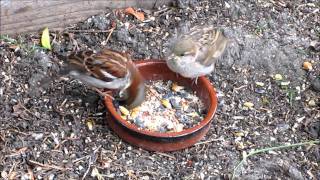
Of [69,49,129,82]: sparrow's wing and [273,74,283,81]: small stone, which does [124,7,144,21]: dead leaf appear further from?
[273,74,283,81]: small stone

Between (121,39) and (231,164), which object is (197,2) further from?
(231,164)

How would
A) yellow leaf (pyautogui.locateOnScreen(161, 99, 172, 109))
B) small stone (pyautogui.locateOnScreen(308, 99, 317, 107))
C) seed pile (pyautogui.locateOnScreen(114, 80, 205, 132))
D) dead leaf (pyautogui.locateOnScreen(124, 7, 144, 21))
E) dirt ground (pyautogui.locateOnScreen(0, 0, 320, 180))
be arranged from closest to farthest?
dirt ground (pyautogui.locateOnScreen(0, 0, 320, 180)), seed pile (pyautogui.locateOnScreen(114, 80, 205, 132)), yellow leaf (pyautogui.locateOnScreen(161, 99, 172, 109)), small stone (pyautogui.locateOnScreen(308, 99, 317, 107)), dead leaf (pyautogui.locateOnScreen(124, 7, 144, 21))

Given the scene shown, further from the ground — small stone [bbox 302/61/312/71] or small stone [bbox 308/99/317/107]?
small stone [bbox 302/61/312/71]

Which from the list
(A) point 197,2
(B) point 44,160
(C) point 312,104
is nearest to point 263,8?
(A) point 197,2

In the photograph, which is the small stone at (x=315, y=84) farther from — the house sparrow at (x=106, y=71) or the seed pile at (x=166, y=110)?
the house sparrow at (x=106, y=71)

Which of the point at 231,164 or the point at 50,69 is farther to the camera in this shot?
the point at 50,69

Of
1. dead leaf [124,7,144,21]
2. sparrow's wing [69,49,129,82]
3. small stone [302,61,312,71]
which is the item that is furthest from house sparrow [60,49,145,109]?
small stone [302,61,312,71]

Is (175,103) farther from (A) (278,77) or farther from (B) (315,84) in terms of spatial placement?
(B) (315,84)

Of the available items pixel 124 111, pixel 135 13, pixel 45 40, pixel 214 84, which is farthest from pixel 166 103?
pixel 45 40
